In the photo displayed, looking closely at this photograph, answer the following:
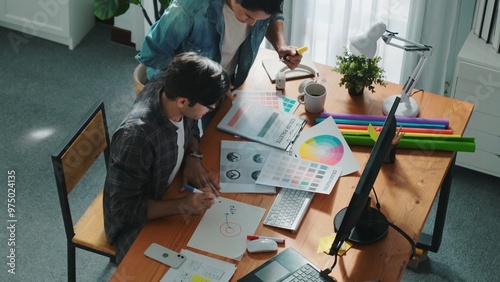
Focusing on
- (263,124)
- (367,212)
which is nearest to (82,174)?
(263,124)

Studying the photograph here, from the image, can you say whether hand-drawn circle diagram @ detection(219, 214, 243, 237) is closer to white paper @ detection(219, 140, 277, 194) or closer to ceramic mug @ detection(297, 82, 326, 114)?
white paper @ detection(219, 140, 277, 194)

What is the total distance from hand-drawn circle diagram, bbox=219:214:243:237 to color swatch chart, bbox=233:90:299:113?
0.64m

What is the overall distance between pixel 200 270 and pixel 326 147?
2.32 ft

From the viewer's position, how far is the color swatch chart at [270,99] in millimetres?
2785

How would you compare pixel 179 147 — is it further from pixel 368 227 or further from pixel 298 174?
pixel 368 227

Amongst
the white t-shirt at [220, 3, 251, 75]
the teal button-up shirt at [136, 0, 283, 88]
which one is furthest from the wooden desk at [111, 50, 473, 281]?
the teal button-up shirt at [136, 0, 283, 88]

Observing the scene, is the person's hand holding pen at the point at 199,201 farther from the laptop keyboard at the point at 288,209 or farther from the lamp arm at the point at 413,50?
the lamp arm at the point at 413,50

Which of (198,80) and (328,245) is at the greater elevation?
(198,80)

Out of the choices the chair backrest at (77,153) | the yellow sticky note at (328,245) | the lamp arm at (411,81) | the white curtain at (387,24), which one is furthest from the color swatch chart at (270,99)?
the white curtain at (387,24)

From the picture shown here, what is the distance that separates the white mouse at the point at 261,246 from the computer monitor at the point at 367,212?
0.17 meters

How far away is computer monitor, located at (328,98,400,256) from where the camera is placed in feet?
6.54

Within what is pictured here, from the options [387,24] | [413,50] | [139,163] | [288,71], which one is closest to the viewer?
[139,163]

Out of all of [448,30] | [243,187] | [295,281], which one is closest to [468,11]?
[448,30]

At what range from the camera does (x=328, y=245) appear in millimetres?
2230
